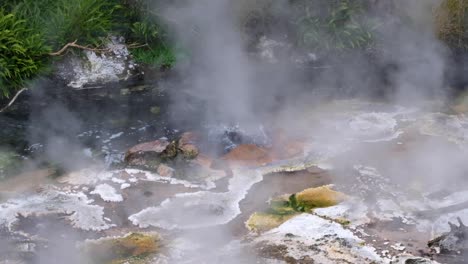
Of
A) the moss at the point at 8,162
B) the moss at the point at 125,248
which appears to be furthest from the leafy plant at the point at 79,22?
the moss at the point at 125,248

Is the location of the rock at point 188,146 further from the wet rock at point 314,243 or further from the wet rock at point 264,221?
the wet rock at point 314,243

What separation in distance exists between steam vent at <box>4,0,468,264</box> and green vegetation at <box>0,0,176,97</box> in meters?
0.02

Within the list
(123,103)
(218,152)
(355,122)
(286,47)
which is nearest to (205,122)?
(218,152)

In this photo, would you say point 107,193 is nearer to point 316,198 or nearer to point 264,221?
point 264,221

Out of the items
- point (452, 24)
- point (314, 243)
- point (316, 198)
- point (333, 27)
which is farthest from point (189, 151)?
point (452, 24)

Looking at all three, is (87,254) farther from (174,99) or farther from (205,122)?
(174,99)

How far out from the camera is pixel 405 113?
26.6 ft

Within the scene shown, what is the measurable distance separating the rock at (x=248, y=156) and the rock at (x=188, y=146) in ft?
1.21

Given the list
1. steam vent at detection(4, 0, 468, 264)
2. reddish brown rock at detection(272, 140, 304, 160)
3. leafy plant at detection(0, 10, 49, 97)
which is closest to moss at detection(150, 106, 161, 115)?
steam vent at detection(4, 0, 468, 264)

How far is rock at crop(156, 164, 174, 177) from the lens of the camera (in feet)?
21.5

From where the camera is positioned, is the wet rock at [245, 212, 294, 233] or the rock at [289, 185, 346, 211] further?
the rock at [289, 185, 346, 211]

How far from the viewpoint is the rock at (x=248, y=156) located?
6887 mm

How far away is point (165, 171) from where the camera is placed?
659 centimetres

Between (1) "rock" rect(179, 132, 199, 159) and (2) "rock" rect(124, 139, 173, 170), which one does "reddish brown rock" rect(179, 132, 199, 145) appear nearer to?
(1) "rock" rect(179, 132, 199, 159)
